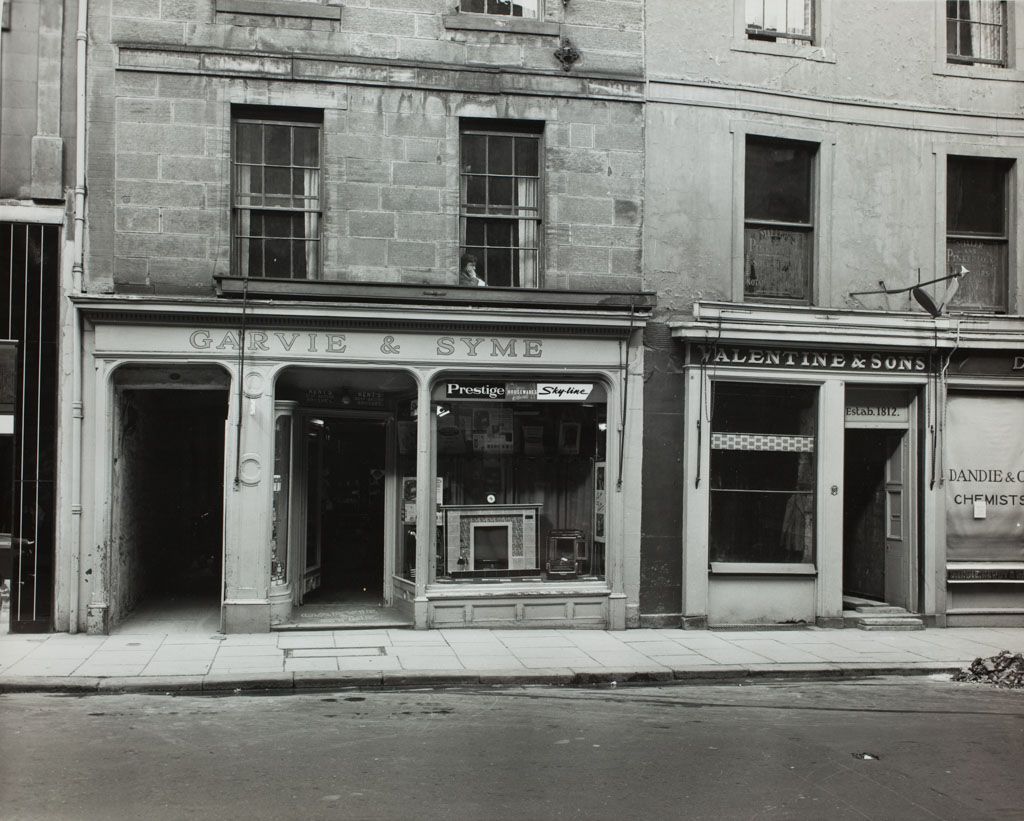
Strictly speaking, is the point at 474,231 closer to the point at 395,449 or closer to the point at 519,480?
the point at 395,449

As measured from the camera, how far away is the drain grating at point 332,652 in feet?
36.5

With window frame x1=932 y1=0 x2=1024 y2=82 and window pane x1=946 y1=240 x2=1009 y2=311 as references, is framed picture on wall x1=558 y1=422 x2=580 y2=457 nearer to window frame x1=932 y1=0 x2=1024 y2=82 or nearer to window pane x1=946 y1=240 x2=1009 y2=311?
window pane x1=946 y1=240 x2=1009 y2=311

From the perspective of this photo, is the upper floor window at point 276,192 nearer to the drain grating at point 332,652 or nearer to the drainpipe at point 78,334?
the drainpipe at point 78,334

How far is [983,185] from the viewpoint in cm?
1499

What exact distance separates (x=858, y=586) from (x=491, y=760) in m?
9.84

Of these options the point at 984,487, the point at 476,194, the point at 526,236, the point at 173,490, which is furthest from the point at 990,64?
the point at 173,490

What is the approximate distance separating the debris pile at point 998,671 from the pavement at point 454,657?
0.39 meters

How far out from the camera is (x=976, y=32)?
1498 cm

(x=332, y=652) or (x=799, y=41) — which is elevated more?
(x=799, y=41)

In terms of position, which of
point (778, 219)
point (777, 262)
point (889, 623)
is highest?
Result: point (778, 219)

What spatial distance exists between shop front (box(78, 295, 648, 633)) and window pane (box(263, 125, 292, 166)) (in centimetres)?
198

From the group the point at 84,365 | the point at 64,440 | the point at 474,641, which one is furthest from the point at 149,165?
the point at 474,641

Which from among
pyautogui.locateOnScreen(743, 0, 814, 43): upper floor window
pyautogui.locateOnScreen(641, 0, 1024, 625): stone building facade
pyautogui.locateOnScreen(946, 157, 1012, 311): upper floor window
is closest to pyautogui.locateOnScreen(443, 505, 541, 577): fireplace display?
pyautogui.locateOnScreen(641, 0, 1024, 625): stone building facade

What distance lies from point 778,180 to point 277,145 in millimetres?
6877
